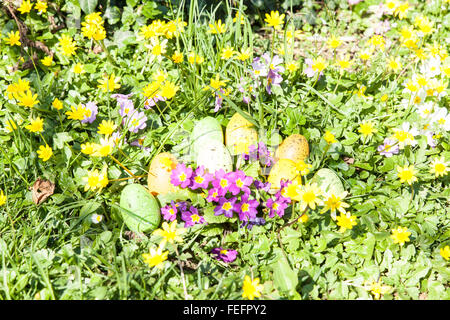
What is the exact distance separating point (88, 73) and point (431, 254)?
2.64 meters

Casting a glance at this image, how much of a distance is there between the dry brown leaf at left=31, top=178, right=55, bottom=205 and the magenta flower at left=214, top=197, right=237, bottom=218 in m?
1.03

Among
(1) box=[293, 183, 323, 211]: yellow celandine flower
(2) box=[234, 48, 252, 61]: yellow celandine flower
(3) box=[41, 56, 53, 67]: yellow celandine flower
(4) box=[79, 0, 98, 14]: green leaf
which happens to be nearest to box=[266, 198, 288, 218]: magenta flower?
(1) box=[293, 183, 323, 211]: yellow celandine flower

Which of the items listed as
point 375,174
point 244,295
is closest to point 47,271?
point 244,295

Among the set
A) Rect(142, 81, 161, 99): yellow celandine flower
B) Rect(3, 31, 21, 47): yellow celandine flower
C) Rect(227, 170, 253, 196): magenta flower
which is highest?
Rect(3, 31, 21, 47): yellow celandine flower

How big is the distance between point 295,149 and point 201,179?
1.94ft

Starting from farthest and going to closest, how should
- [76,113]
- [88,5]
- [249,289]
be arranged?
[88,5], [76,113], [249,289]

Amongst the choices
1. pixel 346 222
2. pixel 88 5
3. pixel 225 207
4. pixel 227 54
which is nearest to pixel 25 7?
pixel 88 5

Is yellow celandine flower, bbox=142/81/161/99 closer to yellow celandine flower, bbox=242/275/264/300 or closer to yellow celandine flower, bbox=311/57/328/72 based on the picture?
yellow celandine flower, bbox=311/57/328/72

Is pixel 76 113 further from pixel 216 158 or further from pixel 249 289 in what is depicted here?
pixel 249 289

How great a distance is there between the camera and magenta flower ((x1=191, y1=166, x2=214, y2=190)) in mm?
2268

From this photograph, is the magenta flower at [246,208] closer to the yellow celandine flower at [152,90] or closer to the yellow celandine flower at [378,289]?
the yellow celandine flower at [378,289]

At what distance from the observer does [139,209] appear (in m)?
2.21

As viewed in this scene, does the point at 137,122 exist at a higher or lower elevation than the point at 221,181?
higher

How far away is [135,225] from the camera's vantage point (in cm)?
225
